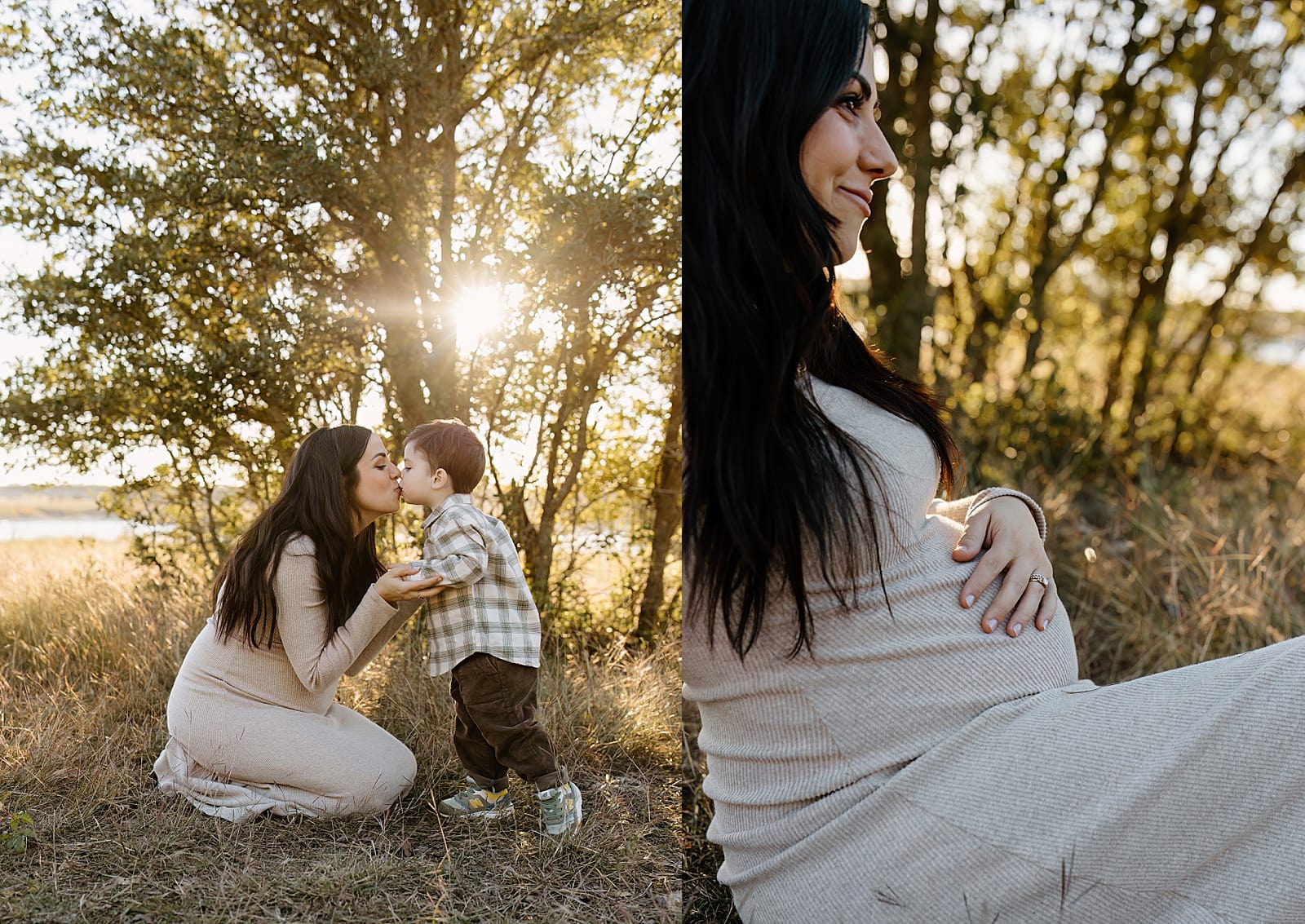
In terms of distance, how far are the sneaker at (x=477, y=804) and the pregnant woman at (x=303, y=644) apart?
10 centimetres

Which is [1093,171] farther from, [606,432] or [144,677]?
[144,677]

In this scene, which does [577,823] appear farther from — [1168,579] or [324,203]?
[1168,579]

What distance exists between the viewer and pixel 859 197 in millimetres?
1464

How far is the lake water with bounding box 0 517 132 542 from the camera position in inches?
75.0

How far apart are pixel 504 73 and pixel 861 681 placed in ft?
4.17

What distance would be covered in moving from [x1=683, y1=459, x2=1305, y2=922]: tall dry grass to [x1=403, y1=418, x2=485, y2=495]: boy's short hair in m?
2.05

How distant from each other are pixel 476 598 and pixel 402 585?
148 mm

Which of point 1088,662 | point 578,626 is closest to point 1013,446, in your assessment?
point 1088,662

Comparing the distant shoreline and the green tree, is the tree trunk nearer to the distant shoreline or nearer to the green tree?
the green tree

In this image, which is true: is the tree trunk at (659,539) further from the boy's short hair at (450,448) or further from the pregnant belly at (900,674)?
the pregnant belly at (900,674)

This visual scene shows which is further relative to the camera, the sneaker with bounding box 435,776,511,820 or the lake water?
the lake water

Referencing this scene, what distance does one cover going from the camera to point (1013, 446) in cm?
471

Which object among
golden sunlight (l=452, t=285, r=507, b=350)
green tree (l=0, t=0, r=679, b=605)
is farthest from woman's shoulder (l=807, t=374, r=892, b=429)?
golden sunlight (l=452, t=285, r=507, b=350)

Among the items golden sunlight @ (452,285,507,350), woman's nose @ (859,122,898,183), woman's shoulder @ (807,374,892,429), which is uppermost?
woman's nose @ (859,122,898,183)
